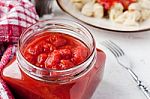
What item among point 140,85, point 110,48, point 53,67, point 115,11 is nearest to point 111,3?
point 115,11

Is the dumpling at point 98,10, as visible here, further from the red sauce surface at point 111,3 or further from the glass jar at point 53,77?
the glass jar at point 53,77

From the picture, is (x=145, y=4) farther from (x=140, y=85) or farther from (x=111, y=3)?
(x=140, y=85)

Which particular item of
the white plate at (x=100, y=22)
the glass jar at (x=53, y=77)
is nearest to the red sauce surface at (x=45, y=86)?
the glass jar at (x=53, y=77)

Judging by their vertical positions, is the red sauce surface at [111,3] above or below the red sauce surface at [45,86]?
above

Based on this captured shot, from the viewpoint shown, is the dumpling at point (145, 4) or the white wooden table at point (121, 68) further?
the dumpling at point (145, 4)

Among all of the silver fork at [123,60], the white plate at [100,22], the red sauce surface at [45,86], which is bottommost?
the silver fork at [123,60]

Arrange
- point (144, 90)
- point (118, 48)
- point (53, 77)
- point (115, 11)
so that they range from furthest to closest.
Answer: point (115, 11) → point (118, 48) → point (144, 90) → point (53, 77)
